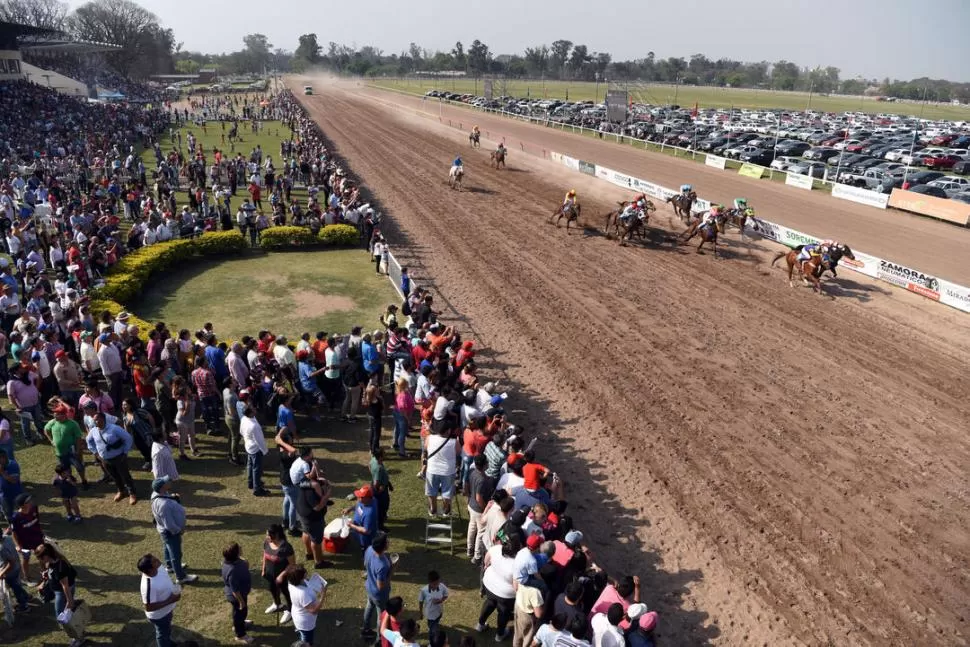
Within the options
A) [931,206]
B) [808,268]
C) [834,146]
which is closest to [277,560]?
[808,268]

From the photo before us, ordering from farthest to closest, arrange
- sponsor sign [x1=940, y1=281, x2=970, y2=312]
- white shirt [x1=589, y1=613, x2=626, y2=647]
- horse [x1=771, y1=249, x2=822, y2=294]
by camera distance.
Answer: horse [x1=771, y1=249, x2=822, y2=294]
sponsor sign [x1=940, y1=281, x2=970, y2=312]
white shirt [x1=589, y1=613, x2=626, y2=647]

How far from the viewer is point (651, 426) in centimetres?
1202

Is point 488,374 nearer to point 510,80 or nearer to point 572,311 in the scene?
point 572,311

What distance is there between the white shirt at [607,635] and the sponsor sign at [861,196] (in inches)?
1153

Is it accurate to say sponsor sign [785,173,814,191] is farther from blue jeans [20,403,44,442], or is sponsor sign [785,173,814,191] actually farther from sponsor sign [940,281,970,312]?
blue jeans [20,403,44,442]

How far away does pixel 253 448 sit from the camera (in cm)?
919

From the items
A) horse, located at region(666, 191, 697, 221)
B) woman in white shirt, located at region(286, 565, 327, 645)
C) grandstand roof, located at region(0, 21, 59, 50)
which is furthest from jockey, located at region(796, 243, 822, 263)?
grandstand roof, located at region(0, 21, 59, 50)

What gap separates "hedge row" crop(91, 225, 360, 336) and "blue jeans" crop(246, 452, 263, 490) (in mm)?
5384

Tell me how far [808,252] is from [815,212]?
1072cm

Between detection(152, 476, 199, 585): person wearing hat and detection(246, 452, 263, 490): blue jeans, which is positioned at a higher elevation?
detection(152, 476, 199, 585): person wearing hat

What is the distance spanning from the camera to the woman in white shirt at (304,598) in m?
6.24

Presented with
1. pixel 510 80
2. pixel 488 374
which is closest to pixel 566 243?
pixel 488 374

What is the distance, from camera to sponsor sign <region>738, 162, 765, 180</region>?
35.4 meters

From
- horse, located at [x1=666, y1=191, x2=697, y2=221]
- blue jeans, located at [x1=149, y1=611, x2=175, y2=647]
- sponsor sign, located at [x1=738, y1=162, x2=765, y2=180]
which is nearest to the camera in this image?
blue jeans, located at [x1=149, y1=611, x2=175, y2=647]
